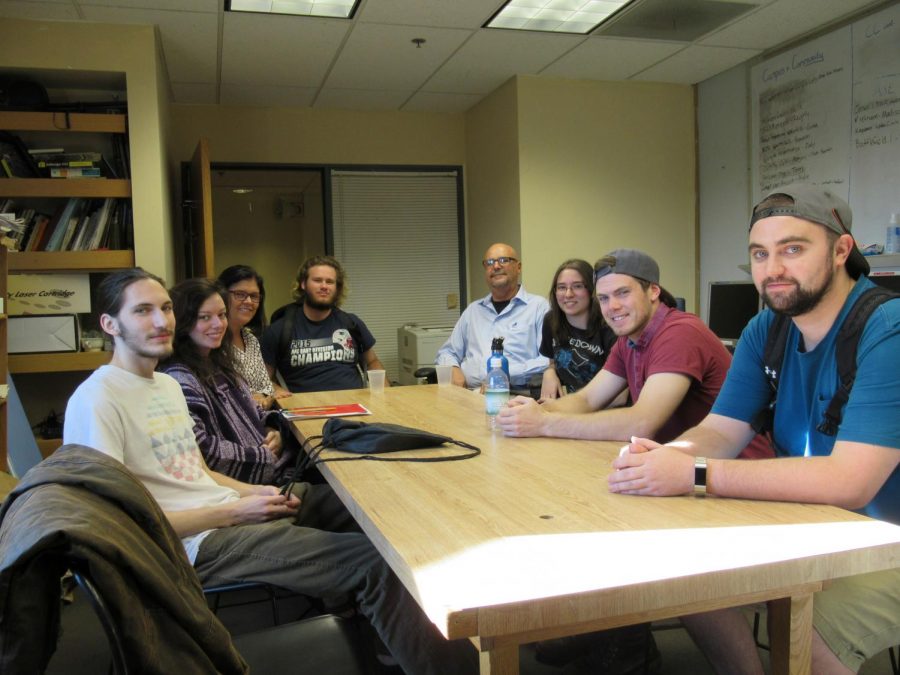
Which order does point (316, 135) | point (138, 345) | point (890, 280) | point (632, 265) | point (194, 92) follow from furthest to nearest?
1. point (316, 135)
2. point (194, 92)
3. point (890, 280)
4. point (632, 265)
5. point (138, 345)

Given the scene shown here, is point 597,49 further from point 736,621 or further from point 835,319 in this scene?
point 736,621

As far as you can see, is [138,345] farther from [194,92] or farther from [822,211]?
[194,92]

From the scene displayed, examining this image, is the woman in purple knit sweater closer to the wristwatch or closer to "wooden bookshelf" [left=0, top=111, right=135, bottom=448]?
the wristwatch

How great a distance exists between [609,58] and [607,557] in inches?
158

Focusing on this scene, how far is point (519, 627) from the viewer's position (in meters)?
0.98

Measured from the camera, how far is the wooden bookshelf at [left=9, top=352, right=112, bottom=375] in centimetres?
360

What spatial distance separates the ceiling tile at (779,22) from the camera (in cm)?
368

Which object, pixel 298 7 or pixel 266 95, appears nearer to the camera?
pixel 298 7

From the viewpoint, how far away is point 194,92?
488 centimetres

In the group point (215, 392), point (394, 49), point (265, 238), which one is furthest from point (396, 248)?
point (265, 238)

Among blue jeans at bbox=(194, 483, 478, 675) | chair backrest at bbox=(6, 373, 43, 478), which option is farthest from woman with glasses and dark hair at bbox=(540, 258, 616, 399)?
chair backrest at bbox=(6, 373, 43, 478)

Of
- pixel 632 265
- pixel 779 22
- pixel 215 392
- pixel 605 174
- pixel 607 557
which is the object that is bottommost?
pixel 607 557

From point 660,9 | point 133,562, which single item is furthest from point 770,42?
point 133,562

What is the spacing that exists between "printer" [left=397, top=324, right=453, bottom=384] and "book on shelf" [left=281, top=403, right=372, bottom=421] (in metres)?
2.12
